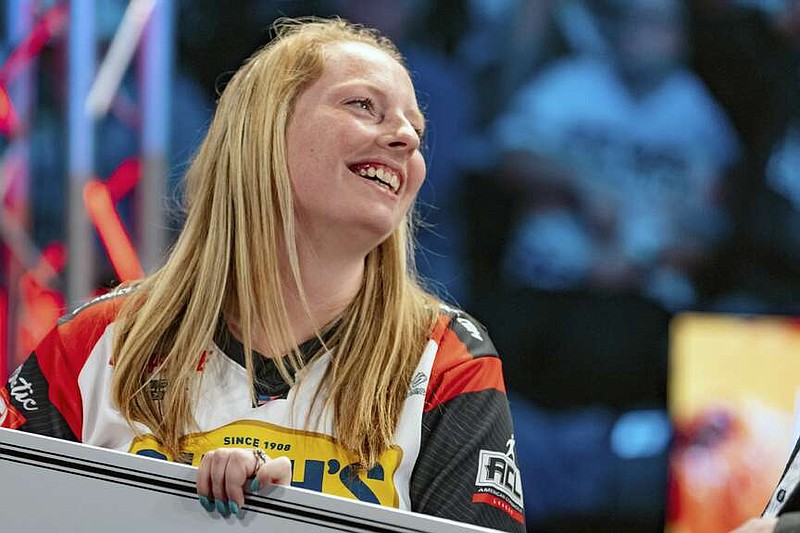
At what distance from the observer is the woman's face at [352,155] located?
159 centimetres

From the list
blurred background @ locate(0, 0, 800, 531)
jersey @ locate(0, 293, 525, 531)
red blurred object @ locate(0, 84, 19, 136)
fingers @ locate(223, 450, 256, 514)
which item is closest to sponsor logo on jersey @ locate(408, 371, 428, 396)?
jersey @ locate(0, 293, 525, 531)

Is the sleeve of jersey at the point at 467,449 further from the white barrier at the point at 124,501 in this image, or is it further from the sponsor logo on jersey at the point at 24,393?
the sponsor logo on jersey at the point at 24,393

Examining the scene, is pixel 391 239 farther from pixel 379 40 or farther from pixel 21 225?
pixel 21 225

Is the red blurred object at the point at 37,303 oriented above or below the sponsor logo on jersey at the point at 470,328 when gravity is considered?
below

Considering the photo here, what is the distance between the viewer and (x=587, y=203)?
3500 millimetres

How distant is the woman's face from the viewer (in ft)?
5.22

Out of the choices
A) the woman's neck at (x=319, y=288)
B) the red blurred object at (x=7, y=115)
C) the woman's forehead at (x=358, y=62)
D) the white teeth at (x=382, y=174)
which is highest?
the woman's forehead at (x=358, y=62)

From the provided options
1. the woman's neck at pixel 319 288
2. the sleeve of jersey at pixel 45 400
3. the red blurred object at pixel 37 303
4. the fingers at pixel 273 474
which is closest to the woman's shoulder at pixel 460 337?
the woman's neck at pixel 319 288

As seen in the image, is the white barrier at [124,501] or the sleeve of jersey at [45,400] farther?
the sleeve of jersey at [45,400]

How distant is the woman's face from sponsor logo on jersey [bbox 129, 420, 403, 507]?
0.30 m

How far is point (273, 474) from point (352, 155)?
1.88 feet

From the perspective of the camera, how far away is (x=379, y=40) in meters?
1.85

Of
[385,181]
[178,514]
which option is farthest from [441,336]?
[178,514]

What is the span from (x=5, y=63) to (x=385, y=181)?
2.73 meters
